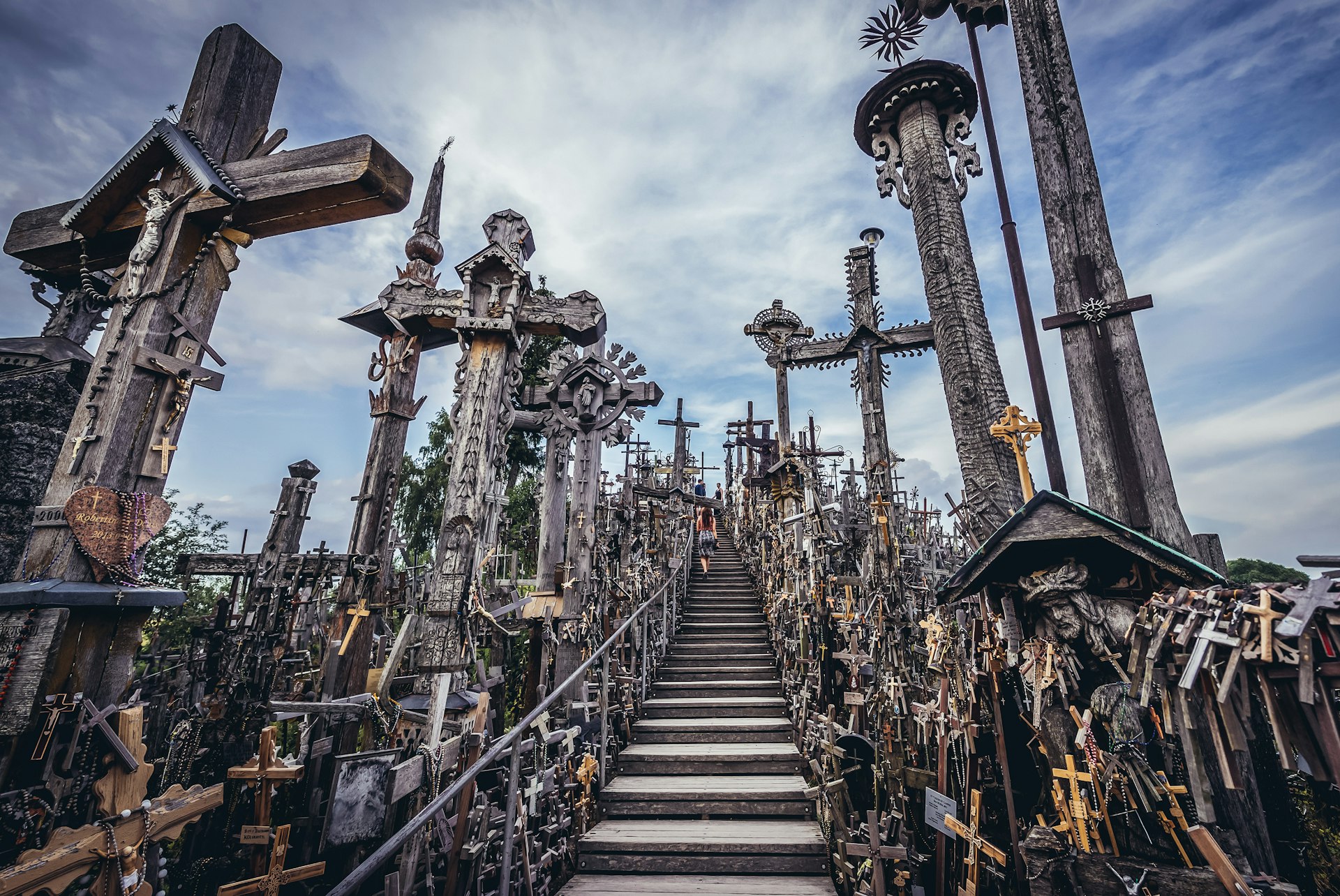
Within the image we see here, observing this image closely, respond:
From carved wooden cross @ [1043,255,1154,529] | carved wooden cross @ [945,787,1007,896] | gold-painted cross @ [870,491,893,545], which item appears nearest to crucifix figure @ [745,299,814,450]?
gold-painted cross @ [870,491,893,545]

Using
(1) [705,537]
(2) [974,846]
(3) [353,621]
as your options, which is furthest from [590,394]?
(1) [705,537]

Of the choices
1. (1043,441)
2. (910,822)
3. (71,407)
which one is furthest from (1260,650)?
(71,407)

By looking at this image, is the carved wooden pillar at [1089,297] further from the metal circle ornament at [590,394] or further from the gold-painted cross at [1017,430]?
the metal circle ornament at [590,394]

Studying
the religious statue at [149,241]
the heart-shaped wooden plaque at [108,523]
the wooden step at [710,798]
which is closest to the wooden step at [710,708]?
the wooden step at [710,798]

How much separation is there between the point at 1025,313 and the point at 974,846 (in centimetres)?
399

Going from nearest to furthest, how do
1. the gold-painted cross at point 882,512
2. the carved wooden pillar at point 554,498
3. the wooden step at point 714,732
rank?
the wooden step at point 714,732, the gold-painted cross at point 882,512, the carved wooden pillar at point 554,498

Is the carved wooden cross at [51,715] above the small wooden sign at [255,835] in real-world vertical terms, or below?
A: above

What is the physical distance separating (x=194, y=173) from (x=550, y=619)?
5657mm

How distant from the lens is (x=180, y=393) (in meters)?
3.00

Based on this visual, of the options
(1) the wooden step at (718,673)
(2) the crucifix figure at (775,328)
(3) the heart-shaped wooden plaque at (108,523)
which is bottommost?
(1) the wooden step at (718,673)

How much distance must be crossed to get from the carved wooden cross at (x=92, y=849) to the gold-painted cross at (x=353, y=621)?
4310 millimetres

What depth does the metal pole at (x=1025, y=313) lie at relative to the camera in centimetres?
382

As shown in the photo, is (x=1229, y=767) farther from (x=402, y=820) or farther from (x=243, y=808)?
(x=243, y=808)

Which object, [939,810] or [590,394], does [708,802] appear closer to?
[939,810]
